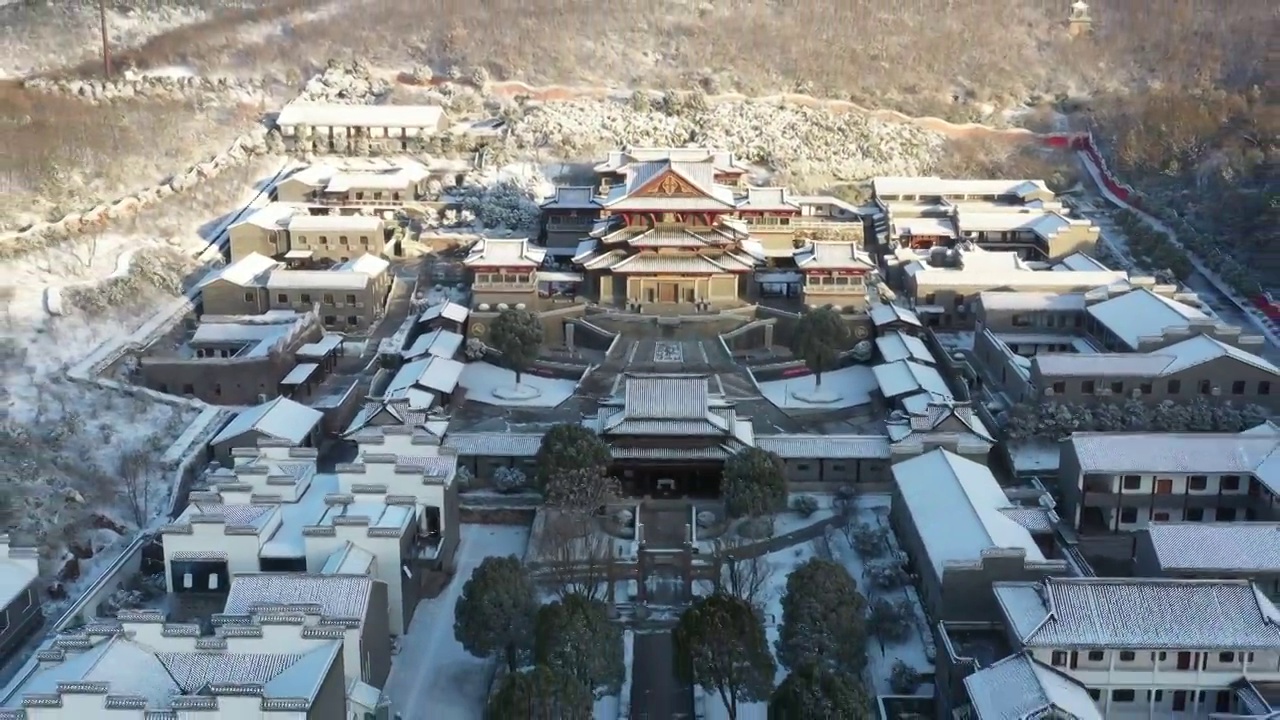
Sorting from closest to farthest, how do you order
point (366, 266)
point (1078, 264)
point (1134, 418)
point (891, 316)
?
point (1134, 418) < point (891, 316) < point (366, 266) < point (1078, 264)

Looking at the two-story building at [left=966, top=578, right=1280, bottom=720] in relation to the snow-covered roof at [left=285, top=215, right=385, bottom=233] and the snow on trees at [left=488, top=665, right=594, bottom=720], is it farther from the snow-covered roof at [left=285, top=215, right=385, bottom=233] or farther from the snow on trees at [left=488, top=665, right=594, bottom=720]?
the snow-covered roof at [left=285, top=215, right=385, bottom=233]

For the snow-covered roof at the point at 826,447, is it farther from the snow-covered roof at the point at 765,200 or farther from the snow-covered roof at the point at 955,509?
the snow-covered roof at the point at 765,200

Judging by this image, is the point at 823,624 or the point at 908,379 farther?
the point at 908,379

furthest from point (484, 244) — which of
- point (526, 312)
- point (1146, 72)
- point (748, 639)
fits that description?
point (1146, 72)

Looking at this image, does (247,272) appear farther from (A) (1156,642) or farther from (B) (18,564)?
(A) (1156,642)

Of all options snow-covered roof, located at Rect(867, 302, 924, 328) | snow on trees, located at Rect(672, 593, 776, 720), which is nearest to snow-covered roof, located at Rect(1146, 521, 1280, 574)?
snow on trees, located at Rect(672, 593, 776, 720)

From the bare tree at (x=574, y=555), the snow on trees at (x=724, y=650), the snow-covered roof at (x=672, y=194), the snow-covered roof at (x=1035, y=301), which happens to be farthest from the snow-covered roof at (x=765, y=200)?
the snow on trees at (x=724, y=650)

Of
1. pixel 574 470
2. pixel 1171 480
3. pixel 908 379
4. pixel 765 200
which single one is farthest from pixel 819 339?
pixel 765 200
